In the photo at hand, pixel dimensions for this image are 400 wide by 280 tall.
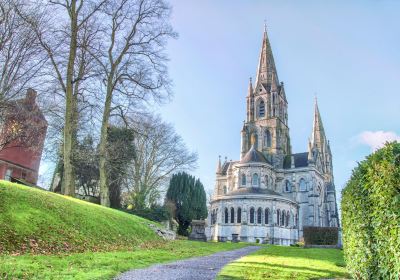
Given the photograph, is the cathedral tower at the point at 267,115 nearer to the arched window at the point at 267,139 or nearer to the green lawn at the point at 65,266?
the arched window at the point at 267,139

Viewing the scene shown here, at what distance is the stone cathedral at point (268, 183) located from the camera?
47.7 m

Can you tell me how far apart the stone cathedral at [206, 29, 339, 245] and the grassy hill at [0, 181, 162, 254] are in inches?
1168

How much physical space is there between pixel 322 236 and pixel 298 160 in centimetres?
3266

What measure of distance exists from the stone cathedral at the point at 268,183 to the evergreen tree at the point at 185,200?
83.8 inches

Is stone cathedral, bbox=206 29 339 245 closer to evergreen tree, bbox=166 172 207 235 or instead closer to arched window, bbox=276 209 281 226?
arched window, bbox=276 209 281 226

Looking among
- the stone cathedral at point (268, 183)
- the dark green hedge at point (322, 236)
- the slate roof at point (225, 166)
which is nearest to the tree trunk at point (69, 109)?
the dark green hedge at point (322, 236)

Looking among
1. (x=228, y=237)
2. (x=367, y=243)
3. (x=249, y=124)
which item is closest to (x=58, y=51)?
(x=367, y=243)

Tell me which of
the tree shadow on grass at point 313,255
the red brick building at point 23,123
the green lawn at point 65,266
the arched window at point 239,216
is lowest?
the green lawn at point 65,266

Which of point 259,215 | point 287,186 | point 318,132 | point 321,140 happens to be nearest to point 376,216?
point 259,215

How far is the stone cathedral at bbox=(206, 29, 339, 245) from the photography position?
4772 cm

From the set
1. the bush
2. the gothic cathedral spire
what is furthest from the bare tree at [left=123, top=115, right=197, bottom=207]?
the gothic cathedral spire

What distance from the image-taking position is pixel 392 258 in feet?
20.2

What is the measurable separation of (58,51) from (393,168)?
20521mm

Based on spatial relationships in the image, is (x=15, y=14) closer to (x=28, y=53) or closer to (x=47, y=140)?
(x=28, y=53)
